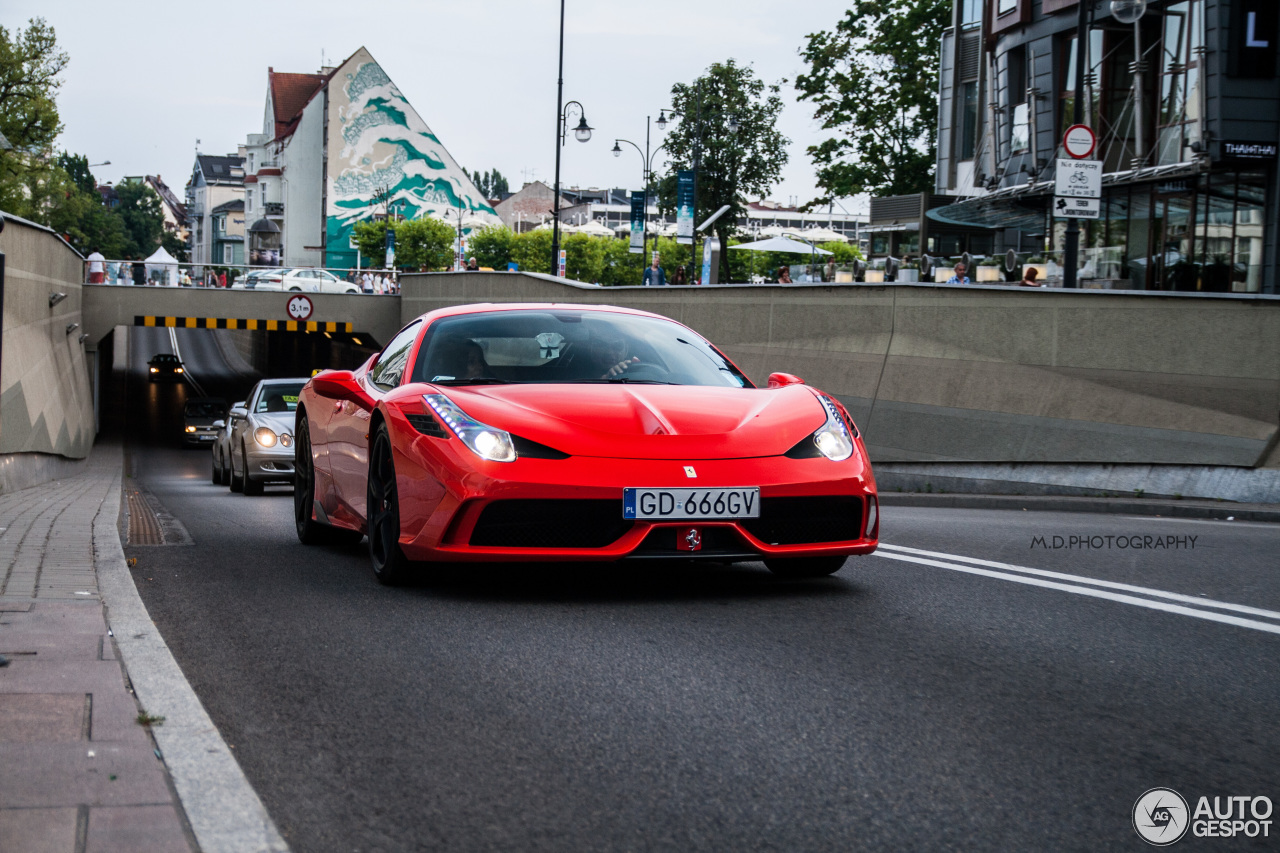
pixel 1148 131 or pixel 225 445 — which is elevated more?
pixel 1148 131

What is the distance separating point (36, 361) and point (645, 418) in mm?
19020

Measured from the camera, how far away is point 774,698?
4.08 metres

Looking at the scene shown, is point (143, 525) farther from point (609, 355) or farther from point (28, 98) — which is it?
point (28, 98)

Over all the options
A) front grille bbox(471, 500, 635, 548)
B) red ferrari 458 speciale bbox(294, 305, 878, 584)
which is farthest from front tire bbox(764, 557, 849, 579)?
front grille bbox(471, 500, 635, 548)

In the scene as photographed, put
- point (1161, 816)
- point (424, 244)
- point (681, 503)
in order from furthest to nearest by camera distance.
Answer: point (424, 244)
point (681, 503)
point (1161, 816)

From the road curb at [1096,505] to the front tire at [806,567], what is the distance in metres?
7.28

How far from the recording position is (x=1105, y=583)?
21.7 ft

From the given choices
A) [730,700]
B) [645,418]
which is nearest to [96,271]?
[645,418]

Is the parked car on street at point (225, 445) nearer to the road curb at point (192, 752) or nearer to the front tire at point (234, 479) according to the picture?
the front tire at point (234, 479)

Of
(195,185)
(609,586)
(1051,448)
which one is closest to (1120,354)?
(1051,448)

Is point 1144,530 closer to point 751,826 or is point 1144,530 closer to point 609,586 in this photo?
point 609,586

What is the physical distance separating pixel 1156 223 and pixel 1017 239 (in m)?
16.5

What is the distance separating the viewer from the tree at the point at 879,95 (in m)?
48.1

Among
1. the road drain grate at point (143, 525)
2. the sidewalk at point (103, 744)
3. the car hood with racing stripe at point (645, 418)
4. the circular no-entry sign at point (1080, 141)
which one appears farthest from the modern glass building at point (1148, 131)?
the sidewalk at point (103, 744)
